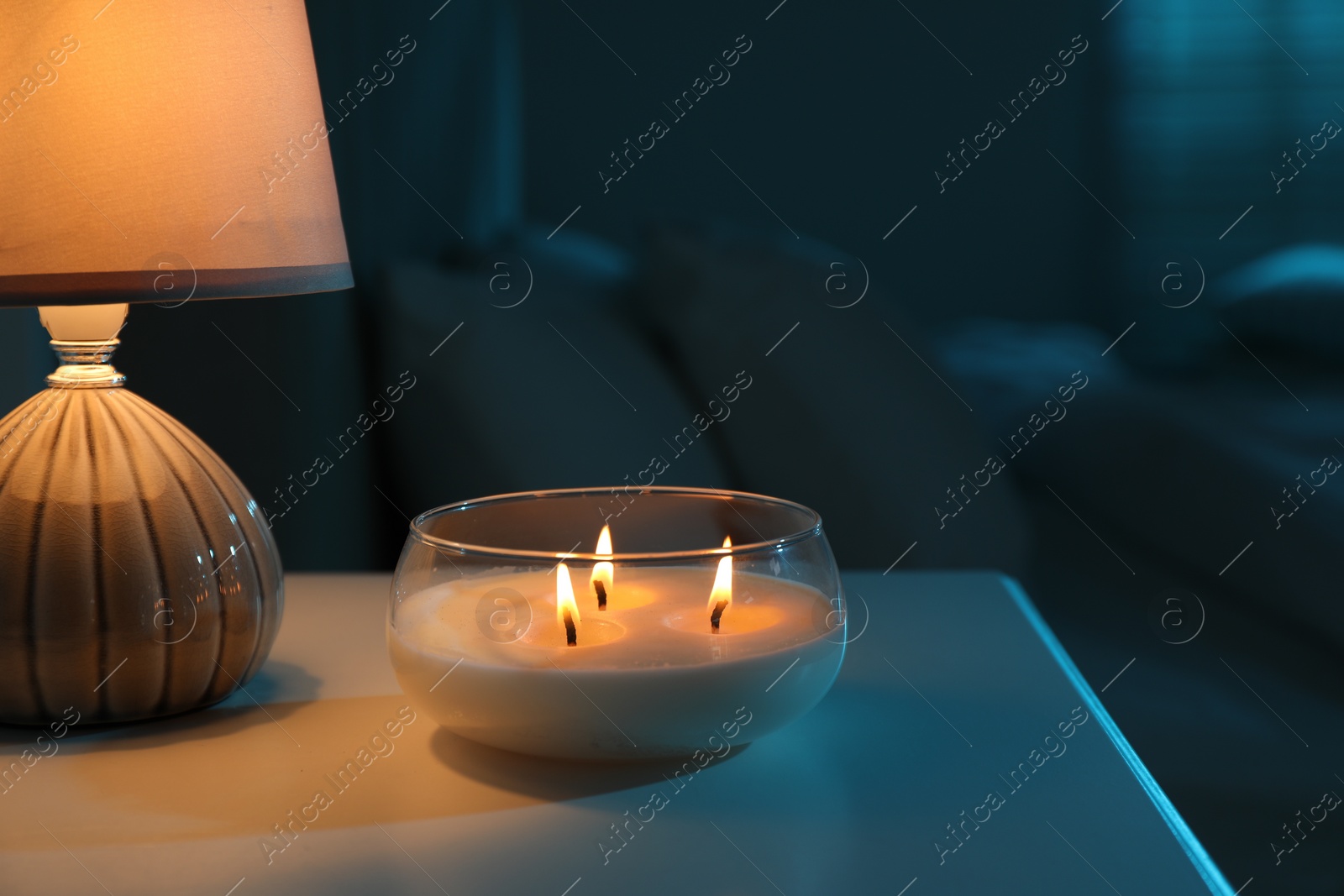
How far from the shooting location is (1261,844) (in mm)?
982

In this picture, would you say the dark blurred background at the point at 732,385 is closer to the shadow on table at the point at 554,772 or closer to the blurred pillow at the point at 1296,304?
the blurred pillow at the point at 1296,304

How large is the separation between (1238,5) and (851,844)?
2.88 m

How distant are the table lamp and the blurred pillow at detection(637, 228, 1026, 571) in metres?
0.66

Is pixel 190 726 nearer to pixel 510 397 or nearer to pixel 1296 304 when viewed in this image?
pixel 510 397

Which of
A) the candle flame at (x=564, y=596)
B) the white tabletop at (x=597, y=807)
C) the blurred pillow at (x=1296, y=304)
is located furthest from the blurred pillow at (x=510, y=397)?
the blurred pillow at (x=1296, y=304)

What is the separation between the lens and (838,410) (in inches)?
45.3

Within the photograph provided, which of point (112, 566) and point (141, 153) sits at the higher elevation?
point (141, 153)

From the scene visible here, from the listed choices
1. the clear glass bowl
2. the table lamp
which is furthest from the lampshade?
the clear glass bowl

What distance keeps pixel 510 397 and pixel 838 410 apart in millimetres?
332

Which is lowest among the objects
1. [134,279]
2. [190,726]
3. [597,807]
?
[597,807]

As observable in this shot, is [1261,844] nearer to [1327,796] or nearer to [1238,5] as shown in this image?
[1327,796]

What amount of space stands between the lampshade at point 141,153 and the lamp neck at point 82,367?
7 cm

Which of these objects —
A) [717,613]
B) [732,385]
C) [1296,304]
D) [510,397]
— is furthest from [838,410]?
[1296,304]

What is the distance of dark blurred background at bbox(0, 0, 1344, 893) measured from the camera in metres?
1.03
